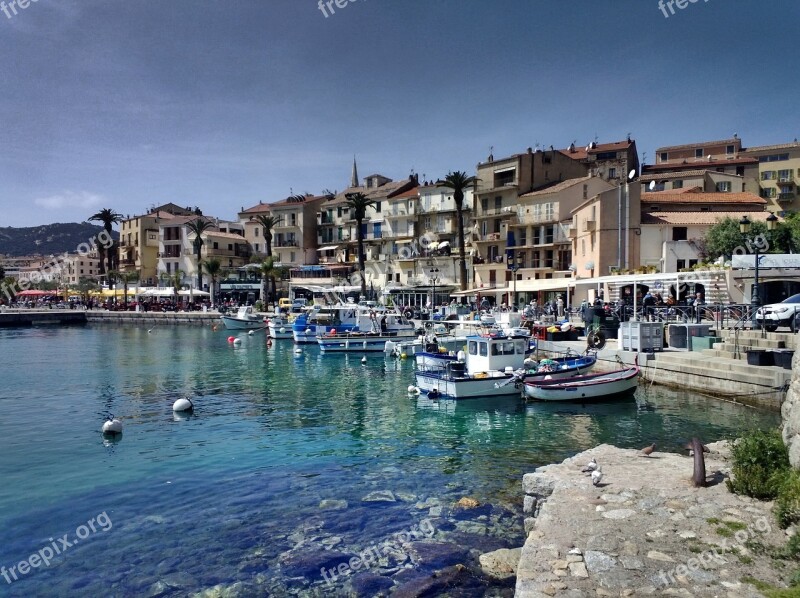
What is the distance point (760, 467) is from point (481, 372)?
14.8 m

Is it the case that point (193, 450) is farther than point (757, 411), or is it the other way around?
point (757, 411)

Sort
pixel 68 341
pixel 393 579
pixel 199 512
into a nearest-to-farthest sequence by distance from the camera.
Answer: pixel 393 579 → pixel 199 512 → pixel 68 341

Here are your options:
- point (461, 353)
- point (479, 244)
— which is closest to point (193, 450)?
point (461, 353)

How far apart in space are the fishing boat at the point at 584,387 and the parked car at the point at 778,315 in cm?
642

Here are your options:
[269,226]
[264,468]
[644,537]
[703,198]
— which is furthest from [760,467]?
[269,226]

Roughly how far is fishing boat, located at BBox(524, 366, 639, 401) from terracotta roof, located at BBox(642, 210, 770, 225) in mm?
24878

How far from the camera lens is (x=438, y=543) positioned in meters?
9.70

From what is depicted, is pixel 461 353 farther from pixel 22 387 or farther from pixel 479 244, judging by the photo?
pixel 479 244

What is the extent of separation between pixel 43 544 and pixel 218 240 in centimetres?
7959

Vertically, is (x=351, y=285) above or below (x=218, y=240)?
below

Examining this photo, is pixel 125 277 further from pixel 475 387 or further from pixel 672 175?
pixel 475 387

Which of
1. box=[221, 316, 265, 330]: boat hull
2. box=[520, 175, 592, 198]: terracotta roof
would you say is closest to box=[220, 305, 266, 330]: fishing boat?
box=[221, 316, 265, 330]: boat hull

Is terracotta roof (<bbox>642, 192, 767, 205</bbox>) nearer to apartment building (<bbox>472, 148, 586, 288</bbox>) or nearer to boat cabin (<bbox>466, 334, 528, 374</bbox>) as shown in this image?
apartment building (<bbox>472, 148, 586, 288</bbox>)

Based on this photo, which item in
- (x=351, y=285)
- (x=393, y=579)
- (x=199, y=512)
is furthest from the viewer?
(x=351, y=285)
